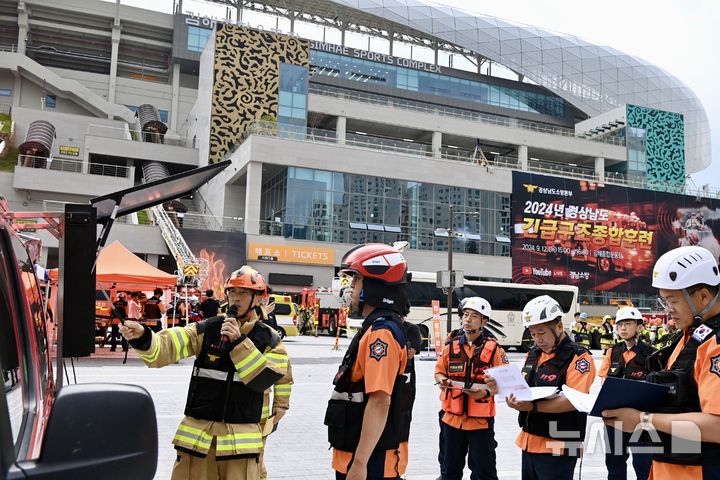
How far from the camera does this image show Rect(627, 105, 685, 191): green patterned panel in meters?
56.5

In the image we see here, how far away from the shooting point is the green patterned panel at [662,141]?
56.5 meters

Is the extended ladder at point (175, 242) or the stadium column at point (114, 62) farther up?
the stadium column at point (114, 62)

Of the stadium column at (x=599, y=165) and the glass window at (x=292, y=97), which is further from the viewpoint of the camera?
the stadium column at (x=599, y=165)

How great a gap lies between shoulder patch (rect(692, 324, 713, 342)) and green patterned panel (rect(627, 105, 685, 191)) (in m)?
59.0

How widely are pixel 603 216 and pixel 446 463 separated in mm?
46116

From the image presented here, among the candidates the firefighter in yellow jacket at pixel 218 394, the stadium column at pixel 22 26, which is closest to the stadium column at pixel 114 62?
the stadium column at pixel 22 26

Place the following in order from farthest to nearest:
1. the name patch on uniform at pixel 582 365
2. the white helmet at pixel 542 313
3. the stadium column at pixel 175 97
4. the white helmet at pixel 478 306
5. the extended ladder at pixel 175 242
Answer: the stadium column at pixel 175 97, the extended ladder at pixel 175 242, the white helmet at pixel 478 306, the white helmet at pixel 542 313, the name patch on uniform at pixel 582 365

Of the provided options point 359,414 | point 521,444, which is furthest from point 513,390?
point 359,414

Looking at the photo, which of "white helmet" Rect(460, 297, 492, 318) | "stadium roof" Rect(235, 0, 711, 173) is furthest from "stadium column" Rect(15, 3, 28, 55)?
"white helmet" Rect(460, 297, 492, 318)

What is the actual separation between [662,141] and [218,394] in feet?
202

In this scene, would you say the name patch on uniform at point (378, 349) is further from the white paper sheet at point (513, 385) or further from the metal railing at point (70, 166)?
the metal railing at point (70, 166)

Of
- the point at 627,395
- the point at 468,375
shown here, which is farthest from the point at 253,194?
the point at 627,395

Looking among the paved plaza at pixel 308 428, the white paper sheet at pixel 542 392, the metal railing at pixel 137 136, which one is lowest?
the paved plaza at pixel 308 428

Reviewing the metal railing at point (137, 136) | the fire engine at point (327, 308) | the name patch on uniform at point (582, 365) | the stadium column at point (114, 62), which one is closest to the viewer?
the name patch on uniform at point (582, 365)
